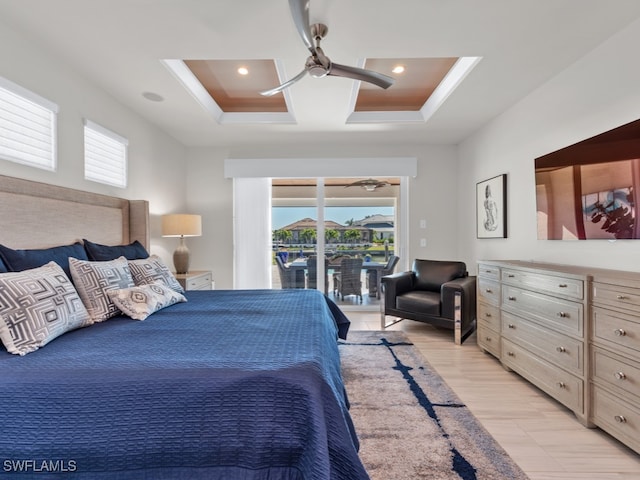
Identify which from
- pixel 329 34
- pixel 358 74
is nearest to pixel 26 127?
pixel 329 34

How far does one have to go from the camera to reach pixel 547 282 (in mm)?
2205

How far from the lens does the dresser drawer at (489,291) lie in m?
2.84

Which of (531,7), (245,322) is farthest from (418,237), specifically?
(245,322)

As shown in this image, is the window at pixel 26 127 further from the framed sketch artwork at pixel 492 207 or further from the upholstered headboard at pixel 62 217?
the framed sketch artwork at pixel 492 207

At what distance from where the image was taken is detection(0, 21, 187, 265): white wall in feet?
6.95

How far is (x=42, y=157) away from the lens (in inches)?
89.7

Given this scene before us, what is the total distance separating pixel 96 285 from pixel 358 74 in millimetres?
2254

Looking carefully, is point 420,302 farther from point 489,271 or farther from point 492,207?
point 492,207

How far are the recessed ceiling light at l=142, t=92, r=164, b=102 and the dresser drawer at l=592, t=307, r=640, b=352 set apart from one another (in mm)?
3915

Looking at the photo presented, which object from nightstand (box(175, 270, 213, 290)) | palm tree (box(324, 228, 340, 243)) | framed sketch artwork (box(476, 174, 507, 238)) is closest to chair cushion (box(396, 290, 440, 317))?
framed sketch artwork (box(476, 174, 507, 238))

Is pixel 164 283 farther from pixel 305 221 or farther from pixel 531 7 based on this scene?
pixel 531 7

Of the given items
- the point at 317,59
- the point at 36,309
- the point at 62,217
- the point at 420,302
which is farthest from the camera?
the point at 420,302

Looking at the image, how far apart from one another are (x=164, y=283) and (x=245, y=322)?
1.05 m

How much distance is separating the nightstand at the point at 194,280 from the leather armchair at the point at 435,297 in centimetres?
227
